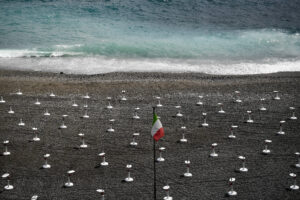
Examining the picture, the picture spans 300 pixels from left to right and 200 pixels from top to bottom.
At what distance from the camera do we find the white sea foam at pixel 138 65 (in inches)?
1319

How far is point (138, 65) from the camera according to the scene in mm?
35000

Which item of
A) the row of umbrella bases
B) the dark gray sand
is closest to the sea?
the dark gray sand

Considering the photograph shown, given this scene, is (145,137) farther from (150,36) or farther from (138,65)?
(150,36)

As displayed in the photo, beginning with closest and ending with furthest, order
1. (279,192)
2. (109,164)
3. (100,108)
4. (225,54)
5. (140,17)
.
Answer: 1. (279,192)
2. (109,164)
3. (100,108)
4. (225,54)
5. (140,17)

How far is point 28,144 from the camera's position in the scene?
66.2ft

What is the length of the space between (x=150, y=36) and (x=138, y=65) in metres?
11.1

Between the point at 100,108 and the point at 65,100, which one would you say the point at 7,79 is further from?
the point at 100,108

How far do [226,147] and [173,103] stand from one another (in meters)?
5.76

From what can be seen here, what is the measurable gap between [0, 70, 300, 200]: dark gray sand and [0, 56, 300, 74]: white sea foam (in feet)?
9.16

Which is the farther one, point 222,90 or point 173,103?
point 222,90

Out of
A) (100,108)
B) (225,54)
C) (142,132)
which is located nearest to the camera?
(142,132)

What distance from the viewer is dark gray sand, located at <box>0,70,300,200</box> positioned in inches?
667

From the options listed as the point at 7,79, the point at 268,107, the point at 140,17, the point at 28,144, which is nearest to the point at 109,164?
the point at 28,144

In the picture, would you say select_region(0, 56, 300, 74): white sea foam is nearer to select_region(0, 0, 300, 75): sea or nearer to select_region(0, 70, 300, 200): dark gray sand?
select_region(0, 0, 300, 75): sea
